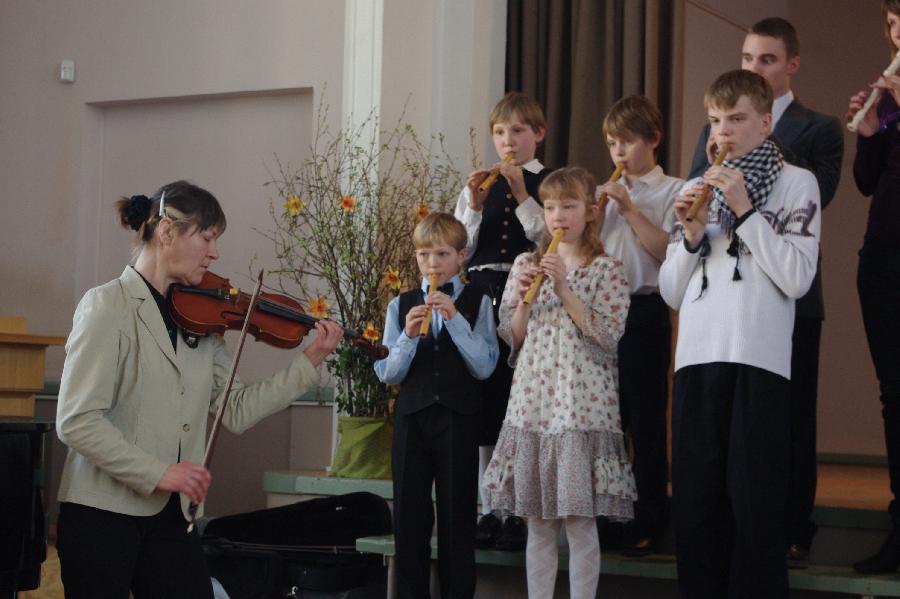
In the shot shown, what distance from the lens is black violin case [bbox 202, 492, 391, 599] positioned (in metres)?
3.80

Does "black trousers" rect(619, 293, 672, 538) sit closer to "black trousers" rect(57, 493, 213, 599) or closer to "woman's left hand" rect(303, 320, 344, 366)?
"woman's left hand" rect(303, 320, 344, 366)

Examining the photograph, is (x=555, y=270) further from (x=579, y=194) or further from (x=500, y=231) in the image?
(x=500, y=231)

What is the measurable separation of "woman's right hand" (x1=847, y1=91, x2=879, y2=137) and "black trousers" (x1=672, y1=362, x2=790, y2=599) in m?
0.79

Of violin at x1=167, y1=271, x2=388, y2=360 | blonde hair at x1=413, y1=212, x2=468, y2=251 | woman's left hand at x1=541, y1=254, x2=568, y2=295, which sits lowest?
violin at x1=167, y1=271, x2=388, y2=360

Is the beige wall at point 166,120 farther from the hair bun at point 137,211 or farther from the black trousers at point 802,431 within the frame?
the hair bun at point 137,211

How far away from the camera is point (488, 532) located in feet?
12.3

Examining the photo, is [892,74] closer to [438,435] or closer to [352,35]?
[438,435]

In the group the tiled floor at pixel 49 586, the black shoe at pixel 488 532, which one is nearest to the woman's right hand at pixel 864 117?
the black shoe at pixel 488 532

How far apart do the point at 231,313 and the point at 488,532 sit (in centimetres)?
134

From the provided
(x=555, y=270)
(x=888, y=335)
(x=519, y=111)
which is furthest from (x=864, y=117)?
(x=519, y=111)

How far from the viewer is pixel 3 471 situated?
2814mm

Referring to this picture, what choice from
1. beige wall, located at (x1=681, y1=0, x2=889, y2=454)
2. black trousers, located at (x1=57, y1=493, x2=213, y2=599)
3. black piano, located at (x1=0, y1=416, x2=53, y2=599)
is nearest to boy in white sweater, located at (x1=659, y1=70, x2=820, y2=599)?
black trousers, located at (x1=57, y1=493, x2=213, y2=599)

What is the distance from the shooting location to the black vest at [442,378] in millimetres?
3469

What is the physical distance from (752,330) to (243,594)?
5.83ft
